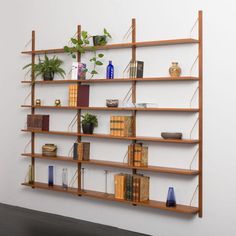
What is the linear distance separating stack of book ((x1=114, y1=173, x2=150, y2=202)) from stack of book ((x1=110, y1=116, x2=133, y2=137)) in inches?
17.7

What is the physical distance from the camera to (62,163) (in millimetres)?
5398

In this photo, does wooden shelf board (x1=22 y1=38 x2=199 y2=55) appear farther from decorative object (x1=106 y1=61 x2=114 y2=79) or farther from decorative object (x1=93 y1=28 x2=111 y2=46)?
decorative object (x1=106 y1=61 x2=114 y2=79)

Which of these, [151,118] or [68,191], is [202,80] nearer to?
[151,118]

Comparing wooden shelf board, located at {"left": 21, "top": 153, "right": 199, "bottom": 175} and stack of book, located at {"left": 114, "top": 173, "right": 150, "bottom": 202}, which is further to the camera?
stack of book, located at {"left": 114, "top": 173, "right": 150, "bottom": 202}

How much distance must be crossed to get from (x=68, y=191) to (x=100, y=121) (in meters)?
0.91

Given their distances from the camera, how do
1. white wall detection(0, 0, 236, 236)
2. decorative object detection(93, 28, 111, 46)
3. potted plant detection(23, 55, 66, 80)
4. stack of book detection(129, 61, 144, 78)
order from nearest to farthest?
white wall detection(0, 0, 236, 236) → stack of book detection(129, 61, 144, 78) → decorative object detection(93, 28, 111, 46) → potted plant detection(23, 55, 66, 80)

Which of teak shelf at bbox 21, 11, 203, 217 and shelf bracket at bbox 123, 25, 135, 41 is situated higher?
shelf bracket at bbox 123, 25, 135, 41

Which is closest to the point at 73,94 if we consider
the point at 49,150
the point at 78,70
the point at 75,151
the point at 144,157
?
the point at 78,70

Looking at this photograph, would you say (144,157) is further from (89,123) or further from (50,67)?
(50,67)

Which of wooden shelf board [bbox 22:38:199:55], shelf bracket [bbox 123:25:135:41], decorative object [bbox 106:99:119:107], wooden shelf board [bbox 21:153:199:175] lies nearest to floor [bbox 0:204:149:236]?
wooden shelf board [bbox 21:153:199:175]

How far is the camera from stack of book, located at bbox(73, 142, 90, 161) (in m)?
5.00

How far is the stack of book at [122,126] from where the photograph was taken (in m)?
4.62

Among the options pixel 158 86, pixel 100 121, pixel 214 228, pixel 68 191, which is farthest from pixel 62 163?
pixel 214 228

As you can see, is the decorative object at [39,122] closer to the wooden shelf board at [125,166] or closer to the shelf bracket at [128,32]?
the wooden shelf board at [125,166]
